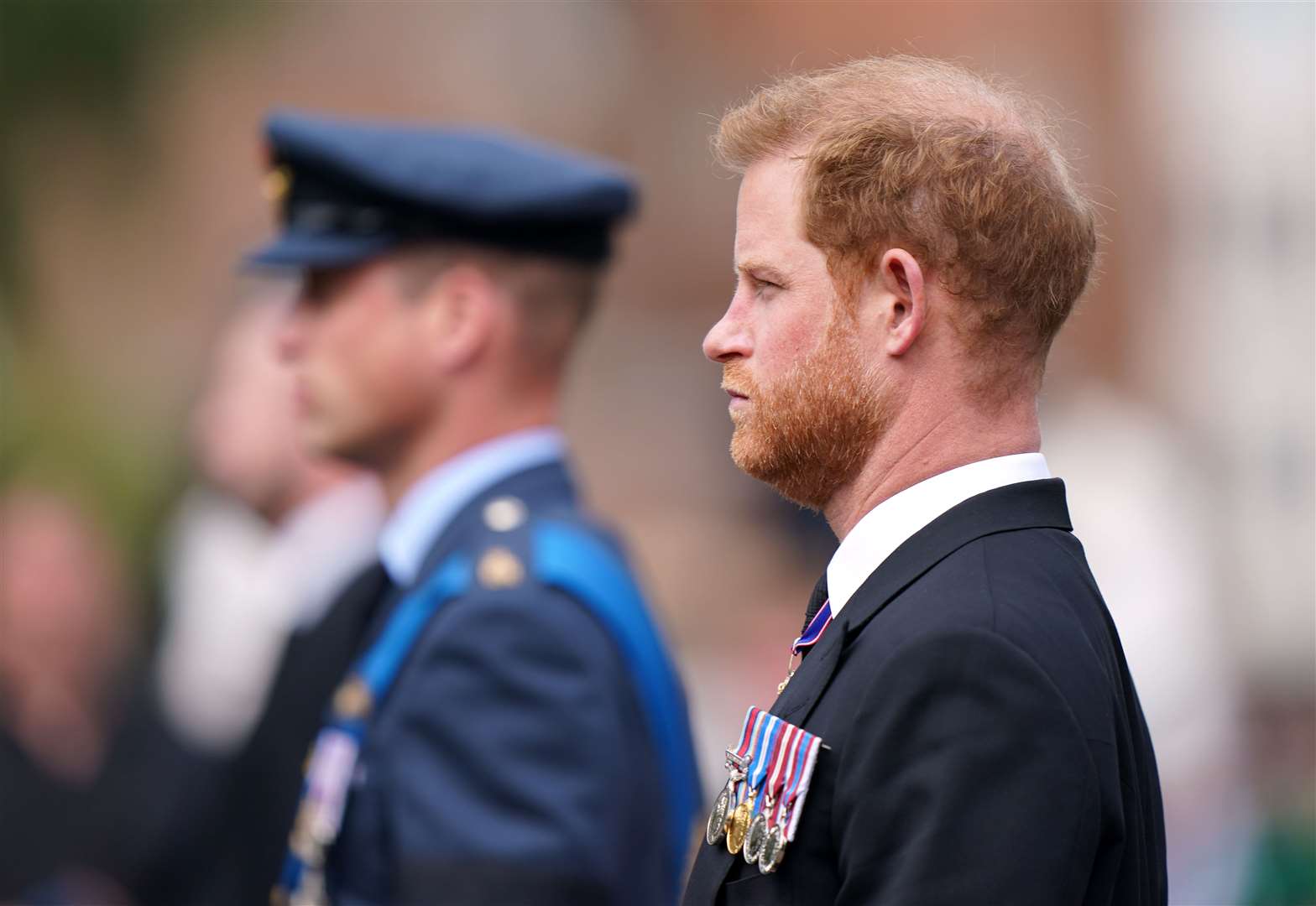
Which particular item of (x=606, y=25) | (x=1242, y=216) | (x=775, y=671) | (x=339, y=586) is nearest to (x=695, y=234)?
(x=606, y=25)

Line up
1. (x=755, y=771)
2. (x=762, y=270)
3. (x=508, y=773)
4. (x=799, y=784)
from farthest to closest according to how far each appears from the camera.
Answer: (x=508, y=773) < (x=762, y=270) < (x=755, y=771) < (x=799, y=784)

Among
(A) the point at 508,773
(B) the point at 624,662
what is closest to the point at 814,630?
(A) the point at 508,773

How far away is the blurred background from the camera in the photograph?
627 cm

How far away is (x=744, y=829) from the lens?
2006 millimetres

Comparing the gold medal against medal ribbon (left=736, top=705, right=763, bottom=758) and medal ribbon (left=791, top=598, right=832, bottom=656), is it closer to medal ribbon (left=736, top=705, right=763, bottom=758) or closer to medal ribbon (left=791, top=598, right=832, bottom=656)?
medal ribbon (left=736, top=705, right=763, bottom=758)

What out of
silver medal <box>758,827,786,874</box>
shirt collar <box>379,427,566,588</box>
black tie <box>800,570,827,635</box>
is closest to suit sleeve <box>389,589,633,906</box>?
shirt collar <box>379,427,566,588</box>

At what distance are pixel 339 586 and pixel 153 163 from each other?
10.3 m

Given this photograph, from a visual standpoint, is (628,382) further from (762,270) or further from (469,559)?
(762,270)

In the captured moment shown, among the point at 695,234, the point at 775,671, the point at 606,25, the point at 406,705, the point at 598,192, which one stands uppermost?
the point at 606,25

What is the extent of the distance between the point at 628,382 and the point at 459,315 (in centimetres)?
1651

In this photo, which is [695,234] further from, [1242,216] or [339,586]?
[339,586]

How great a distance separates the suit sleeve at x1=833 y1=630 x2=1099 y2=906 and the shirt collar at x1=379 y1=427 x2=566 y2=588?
74.3 inches

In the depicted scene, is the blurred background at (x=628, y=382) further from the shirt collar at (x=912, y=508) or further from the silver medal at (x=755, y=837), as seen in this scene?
the silver medal at (x=755, y=837)

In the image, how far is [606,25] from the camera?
67.6ft
